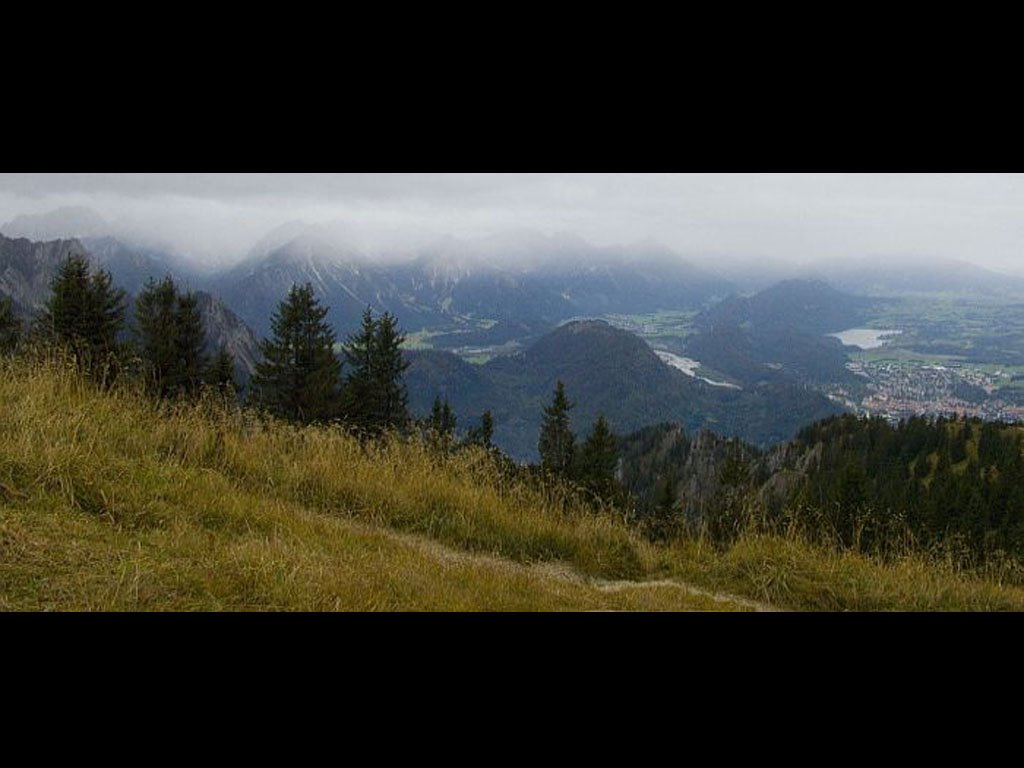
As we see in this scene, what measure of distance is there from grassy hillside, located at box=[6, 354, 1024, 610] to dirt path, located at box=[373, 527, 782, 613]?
0.04m

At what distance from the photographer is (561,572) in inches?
264

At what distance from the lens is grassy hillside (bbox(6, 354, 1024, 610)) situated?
4.27 metres

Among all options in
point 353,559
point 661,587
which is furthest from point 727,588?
point 353,559

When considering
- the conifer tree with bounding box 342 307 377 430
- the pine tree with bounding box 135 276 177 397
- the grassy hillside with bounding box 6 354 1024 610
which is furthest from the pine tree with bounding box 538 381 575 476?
the grassy hillside with bounding box 6 354 1024 610

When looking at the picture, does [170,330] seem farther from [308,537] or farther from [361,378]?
[308,537]

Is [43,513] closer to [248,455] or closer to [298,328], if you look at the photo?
[248,455]

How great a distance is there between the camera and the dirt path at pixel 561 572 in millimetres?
6352

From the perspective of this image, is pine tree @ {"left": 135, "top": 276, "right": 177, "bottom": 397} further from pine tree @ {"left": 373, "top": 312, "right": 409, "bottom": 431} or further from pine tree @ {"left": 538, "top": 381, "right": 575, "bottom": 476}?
pine tree @ {"left": 538, "top": 381, "right": 575, "bottom": 476}

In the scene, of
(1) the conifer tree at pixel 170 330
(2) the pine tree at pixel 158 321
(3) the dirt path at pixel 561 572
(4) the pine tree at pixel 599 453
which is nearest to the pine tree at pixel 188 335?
(1) the conifer tree at pixel 170 330

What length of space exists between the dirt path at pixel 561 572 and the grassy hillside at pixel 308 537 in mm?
38

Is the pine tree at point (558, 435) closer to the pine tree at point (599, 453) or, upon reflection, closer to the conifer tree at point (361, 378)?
the pine tree at point (599, 453)

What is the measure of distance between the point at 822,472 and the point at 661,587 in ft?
398

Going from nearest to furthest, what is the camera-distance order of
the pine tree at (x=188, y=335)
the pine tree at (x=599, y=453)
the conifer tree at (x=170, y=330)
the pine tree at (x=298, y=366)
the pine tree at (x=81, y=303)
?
the pine tree at (x=81, y=303), the conifer tree at (x=170, y=330), the pine tree at (x=188, y=335), the pine tree at (x=298, y=366), the pine tree at (x=599, y=453)

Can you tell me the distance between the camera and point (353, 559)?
17.2 ft
